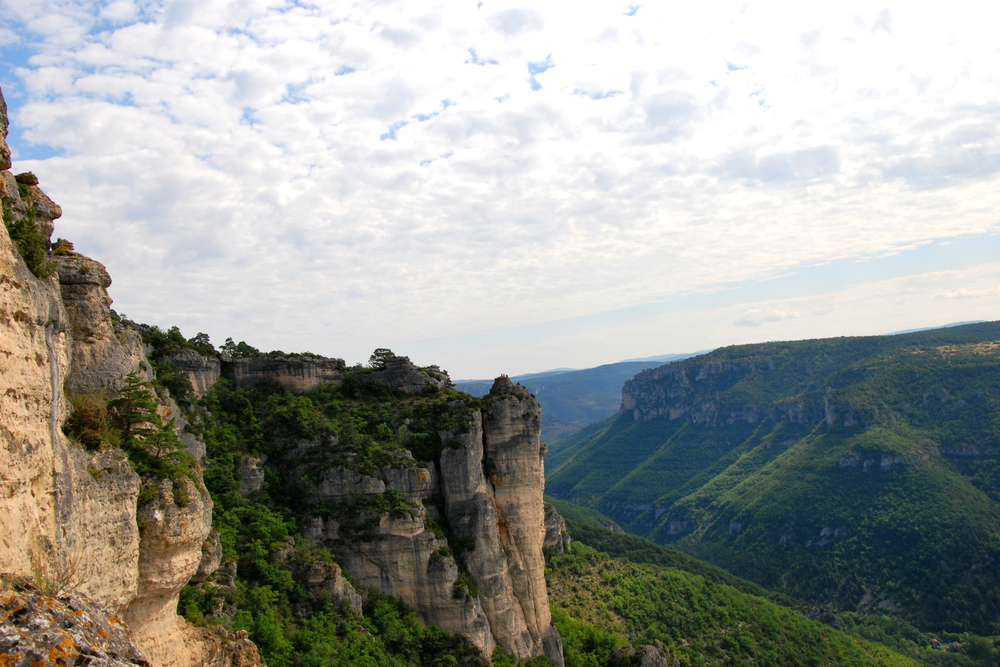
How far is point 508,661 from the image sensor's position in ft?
127

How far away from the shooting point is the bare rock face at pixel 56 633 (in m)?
9.05

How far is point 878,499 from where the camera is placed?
128m

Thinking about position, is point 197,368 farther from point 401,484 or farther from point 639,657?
point 639,657

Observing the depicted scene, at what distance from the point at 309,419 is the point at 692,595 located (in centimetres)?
5096

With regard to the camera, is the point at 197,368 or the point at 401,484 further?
the point at 197,368

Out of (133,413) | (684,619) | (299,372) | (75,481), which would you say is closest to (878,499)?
(684,619)

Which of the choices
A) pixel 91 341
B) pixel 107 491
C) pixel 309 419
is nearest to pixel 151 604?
pixel 107 491

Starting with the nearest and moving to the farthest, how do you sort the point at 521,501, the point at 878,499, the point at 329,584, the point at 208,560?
the point at 208,560, the point at 329,584, the point at 521,501, the point at 878,499

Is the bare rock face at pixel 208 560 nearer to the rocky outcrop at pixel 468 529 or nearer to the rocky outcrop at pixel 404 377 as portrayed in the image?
the rocky outcrop at pixel 468 529

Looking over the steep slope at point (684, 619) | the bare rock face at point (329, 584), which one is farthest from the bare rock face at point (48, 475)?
the steep slope at point (684, 619)

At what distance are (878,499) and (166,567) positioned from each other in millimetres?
145569

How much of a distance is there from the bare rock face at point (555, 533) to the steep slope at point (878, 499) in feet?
252

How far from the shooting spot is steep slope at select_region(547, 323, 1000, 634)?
355ft

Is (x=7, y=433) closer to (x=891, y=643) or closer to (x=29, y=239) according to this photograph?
(x=29, y=239)
